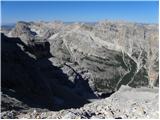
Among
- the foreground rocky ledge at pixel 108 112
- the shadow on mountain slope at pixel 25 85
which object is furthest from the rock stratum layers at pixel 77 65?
the foreground rocky ledge at pixel 108 112

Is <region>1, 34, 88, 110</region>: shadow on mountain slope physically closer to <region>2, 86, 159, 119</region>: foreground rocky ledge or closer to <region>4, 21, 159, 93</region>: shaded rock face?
<region>2, 86, 159, 119</region>: foreground rocky ledge

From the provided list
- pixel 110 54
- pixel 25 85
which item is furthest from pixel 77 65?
pixel 110 54

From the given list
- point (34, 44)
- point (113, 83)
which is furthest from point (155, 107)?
point (113, 83)

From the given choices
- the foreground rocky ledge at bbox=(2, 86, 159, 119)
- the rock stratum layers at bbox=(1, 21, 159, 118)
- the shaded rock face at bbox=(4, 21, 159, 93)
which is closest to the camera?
the foreground rocky ledge at bbox=(2, 86, 159, 119)

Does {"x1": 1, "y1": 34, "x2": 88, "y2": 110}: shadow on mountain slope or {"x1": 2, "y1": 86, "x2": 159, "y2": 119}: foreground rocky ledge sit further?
{"x1": 1, "y1": 34, "x2": 88, "y2": 110}: shadow on mountain slope

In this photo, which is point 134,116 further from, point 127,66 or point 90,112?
point 127,66

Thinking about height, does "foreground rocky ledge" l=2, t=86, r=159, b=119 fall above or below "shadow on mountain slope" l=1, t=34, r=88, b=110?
above

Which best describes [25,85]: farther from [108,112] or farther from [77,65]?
[77,65]

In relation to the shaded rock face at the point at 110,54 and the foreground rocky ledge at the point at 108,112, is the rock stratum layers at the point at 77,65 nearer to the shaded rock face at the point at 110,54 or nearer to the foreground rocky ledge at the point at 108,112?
the shaded rock face at the point at 110,54

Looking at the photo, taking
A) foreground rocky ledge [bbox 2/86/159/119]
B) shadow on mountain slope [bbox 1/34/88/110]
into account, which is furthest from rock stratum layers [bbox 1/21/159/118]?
foreground rocky ledge [bbox 2/86/159/119]
